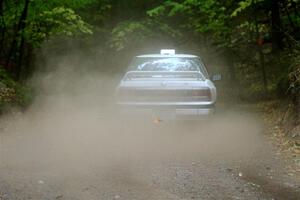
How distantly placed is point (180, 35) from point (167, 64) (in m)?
7.95

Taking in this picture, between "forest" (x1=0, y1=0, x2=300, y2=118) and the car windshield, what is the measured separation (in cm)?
218

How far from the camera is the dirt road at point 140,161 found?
249 inches

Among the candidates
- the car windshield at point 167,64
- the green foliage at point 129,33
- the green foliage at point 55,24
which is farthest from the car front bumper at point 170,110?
the green foliage at point 129,33

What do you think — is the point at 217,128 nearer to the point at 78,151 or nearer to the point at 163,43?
the point at 78,151

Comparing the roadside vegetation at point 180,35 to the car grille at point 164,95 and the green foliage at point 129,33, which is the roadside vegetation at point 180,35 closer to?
the green foliage at point 129,33

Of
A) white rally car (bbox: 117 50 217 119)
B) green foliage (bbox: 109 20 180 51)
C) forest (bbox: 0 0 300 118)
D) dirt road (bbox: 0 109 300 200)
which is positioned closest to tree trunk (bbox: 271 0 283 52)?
forest (bbox: 0 0 300 118)

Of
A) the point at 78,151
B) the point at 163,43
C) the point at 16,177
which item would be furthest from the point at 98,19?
the point at 16,177

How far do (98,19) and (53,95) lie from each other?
3.63m

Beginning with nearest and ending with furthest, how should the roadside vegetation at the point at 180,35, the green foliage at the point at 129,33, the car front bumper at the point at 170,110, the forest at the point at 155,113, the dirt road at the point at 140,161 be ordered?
the dirt road at the point at 140,161
the forest at the point at 155,113
the car front bumper at the point at 170,110
the roadside vegetation at the point at 180,35
the green foliage at the point at 129,33

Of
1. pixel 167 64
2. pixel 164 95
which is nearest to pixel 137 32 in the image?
pixel 167 64

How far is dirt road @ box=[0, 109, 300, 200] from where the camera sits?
6.33 metres

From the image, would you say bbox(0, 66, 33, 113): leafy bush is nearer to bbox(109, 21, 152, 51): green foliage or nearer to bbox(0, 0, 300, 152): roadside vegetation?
bbox(0, 0, 300, 152): roadside vegetation

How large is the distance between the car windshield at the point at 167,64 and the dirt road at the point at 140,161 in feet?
4.34

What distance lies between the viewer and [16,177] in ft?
22.5
